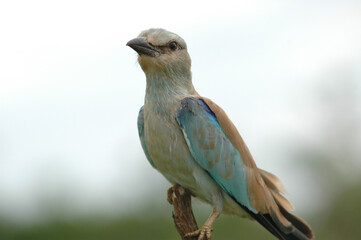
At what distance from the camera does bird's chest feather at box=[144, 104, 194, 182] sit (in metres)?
5.95

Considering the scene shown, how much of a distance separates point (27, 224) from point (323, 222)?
15.8 feet

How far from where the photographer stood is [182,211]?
6000 millimetres

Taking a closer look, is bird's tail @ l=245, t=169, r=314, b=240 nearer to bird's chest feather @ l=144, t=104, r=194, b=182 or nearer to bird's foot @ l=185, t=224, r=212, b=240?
bird's foot @ l=185, t=224, r=212, b=240

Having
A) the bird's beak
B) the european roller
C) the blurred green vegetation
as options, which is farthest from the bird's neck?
the blurred green vegetation

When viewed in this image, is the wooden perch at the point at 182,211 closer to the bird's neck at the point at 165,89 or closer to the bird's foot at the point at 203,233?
the bird's foot at the point at 203,233

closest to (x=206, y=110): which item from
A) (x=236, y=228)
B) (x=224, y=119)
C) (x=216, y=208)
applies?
(x=224, y=119)

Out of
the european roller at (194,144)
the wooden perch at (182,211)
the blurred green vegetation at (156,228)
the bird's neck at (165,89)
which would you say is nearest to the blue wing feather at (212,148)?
the european roller at (194,144)

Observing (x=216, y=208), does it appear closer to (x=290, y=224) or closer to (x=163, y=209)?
(x=290, y=224)

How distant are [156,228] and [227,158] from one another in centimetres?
430

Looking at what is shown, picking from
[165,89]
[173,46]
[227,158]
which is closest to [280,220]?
[227,158]

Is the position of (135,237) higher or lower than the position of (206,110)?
lower

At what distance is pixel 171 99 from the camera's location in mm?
6152

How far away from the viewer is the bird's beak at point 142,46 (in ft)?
19.8

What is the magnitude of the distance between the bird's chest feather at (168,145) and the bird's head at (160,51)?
40 centimetres
